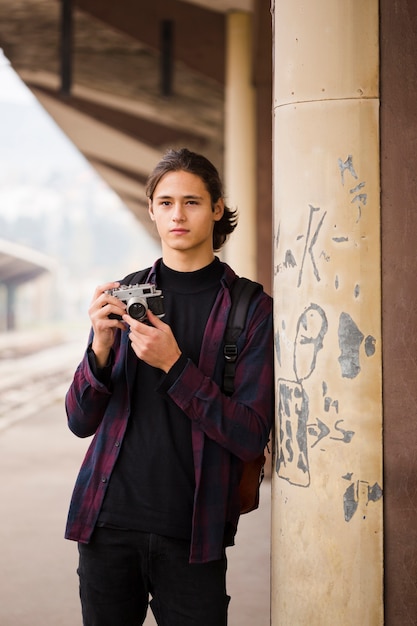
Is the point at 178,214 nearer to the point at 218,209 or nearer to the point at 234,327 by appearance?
the point at 218,209

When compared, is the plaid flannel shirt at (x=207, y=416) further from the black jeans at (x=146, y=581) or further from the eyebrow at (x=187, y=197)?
the eyebrow at (x=187, y=197)

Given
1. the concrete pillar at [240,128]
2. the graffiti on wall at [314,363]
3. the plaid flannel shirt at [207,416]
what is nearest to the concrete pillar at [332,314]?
the graffiti on wall at [314,363]

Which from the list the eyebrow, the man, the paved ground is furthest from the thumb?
the paved ground

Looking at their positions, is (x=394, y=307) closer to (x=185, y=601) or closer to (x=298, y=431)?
(x=298, y=431)

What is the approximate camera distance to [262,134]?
8719 millimetres

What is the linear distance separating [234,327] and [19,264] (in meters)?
34.5

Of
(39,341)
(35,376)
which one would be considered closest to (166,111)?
(35,376)

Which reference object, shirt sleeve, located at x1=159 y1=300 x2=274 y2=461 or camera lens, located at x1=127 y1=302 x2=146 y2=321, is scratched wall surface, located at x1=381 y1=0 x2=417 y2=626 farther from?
camera lens, located at x1=127 y1=302 x2=146 y2=321

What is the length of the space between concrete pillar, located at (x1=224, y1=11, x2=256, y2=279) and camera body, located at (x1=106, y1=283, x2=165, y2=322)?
20.9 ft

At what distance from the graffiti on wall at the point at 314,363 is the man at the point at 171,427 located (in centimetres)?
8

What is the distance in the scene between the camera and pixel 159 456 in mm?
2496

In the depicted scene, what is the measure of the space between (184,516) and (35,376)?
62.6 ft

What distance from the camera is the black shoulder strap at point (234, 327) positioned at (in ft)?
8.27

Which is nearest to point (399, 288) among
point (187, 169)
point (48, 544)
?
point (187, 169)
